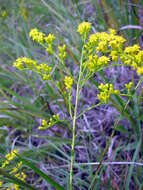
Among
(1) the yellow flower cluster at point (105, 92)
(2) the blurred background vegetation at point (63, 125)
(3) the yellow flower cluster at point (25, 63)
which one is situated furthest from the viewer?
(2) the blurred background vegetation at point (63, 125)

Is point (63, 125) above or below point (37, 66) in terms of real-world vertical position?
below

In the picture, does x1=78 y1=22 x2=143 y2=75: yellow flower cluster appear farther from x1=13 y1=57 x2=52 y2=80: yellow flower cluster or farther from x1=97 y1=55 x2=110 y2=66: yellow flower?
x1=13 y1=57 x2=52 y2=80: yellow flower cluster

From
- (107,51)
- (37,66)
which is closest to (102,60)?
(107,51)

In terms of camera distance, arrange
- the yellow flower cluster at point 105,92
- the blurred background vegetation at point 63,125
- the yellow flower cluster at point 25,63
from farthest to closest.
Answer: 1. the blurred background vegetation at point 63,125
2. the yellow flower cluster at point 25,63
3. the yellow flower cluster at point 105,92


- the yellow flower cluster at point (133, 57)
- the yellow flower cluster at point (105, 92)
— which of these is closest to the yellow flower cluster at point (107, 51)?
the yellow flower cluster at point (133, 57)

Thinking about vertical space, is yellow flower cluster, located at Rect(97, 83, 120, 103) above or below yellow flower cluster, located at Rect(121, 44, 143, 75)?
below

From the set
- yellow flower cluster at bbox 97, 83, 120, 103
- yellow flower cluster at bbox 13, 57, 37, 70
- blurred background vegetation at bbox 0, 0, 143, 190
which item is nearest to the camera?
yellow flower cluster at bbox 97, 83, 120, 103

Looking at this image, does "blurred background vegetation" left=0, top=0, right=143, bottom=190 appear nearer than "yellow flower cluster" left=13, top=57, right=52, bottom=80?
No

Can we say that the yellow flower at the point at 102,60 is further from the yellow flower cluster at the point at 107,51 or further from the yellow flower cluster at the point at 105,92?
the yellow flower cluster at the point at 105,92

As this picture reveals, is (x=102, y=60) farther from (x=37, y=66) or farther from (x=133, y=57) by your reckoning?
(x=37, y=66)

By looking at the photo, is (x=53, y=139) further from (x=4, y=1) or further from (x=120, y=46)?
(x=4, y=1)

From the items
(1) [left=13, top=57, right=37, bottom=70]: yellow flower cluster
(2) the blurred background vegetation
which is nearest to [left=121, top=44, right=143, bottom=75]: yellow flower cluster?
(2) the blurred background vegetation
